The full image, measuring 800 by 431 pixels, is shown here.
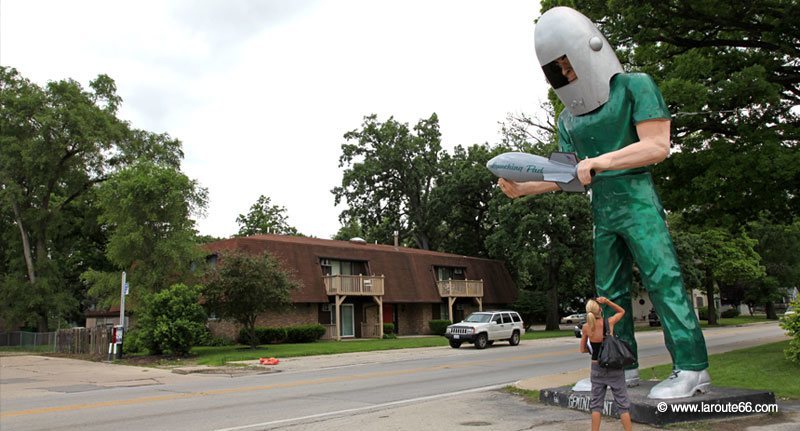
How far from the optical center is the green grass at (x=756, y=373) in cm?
998

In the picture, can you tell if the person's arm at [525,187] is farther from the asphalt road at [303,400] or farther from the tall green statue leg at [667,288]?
the asphalt road at [303,400]

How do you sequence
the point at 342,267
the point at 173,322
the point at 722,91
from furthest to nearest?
the point at 342,267, the point at 173,322, the point at 722,91

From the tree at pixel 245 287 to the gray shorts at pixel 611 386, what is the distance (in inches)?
818

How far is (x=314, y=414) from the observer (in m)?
9.66

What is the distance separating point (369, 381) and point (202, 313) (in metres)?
12.0

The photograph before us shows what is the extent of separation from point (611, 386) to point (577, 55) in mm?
3923

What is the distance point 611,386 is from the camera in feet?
21.7

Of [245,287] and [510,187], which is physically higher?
[510,187]

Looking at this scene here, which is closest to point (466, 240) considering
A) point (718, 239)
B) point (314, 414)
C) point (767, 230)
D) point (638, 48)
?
point (718, 239)

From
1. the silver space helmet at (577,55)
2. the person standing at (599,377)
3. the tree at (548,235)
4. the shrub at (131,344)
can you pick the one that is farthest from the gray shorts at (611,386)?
the tree at (548,235)

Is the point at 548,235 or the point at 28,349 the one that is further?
the point at 548,235

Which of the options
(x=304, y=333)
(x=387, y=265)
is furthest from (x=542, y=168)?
(x=387, y=265)

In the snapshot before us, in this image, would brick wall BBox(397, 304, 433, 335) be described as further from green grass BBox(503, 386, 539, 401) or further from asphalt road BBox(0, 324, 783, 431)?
green grass BBox(503, 386, 539, 401)

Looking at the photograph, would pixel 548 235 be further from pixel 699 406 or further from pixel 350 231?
pixel 699 406
